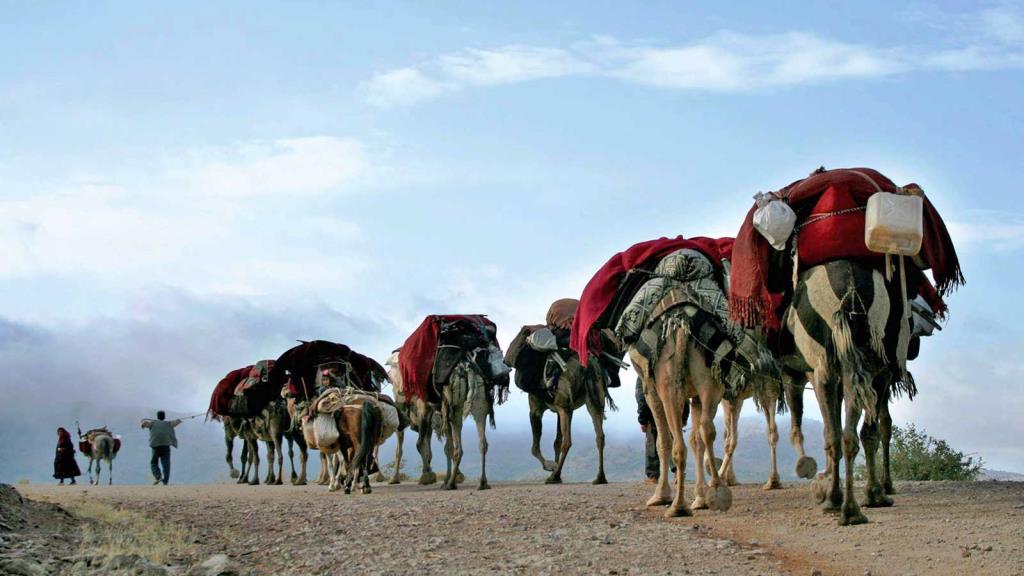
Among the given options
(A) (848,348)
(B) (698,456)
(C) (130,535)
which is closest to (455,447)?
(B) (698,456)

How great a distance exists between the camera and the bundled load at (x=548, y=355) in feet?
75.4

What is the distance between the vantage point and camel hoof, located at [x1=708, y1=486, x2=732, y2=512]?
13883 millimetres

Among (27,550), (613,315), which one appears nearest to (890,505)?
(613,315)

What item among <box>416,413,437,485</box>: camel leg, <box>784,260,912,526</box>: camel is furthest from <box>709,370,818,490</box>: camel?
<box>416,413,437,485</box>: camel leg

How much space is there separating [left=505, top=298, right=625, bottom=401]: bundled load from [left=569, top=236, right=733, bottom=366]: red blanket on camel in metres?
7.03

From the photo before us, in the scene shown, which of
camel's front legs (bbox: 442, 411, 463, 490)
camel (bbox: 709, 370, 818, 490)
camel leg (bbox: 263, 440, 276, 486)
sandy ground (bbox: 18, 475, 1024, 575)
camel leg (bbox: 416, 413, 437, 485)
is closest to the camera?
sandy ground (bbox: 18, 475, 1024, 575)

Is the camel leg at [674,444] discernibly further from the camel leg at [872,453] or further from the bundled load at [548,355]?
the bundled load at [548,355]

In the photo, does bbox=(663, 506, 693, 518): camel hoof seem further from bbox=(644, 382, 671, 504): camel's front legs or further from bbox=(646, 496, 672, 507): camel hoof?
bbox=(646, 496, 672, 507): camel hoof

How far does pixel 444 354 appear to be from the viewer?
22469mm

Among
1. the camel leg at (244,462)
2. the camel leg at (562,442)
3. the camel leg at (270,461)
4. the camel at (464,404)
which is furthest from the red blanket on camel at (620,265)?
the camel leg at (244,462)

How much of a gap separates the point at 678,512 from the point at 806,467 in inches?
57.3

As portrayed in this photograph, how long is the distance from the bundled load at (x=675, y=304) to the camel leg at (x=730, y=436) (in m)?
2.70

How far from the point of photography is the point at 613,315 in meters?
15.3

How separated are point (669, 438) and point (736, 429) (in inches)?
167
